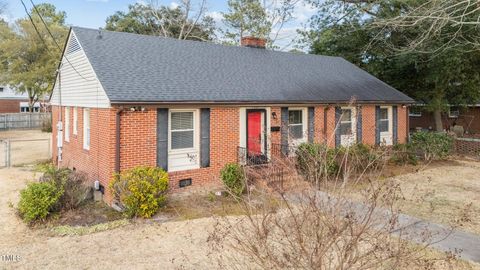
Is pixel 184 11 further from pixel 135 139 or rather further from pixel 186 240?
pixel 186 240

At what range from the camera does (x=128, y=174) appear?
28.5ft

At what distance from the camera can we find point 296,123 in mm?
13844

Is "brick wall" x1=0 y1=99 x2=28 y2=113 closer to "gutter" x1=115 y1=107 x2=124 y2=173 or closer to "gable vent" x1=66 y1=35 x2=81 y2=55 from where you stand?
"gable vent" x1=66 y1=35 x2=81 y2=55

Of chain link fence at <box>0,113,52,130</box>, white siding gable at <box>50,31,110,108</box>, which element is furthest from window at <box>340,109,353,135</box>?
chain link fence at <box>0,113,52,130</box>

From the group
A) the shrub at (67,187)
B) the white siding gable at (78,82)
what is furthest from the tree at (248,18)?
the shrub at (67,187)

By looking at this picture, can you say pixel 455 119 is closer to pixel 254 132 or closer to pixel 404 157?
pixel 404 157

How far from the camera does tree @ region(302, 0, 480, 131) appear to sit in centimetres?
1861

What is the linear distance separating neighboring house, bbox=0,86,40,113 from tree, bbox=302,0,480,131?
39.8 meters

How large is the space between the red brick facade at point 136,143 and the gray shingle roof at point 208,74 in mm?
616

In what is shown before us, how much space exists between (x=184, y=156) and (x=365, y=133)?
891 cm

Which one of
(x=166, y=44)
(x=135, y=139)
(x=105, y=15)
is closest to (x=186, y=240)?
(x=135, y=139)

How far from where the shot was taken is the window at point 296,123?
13664 mm

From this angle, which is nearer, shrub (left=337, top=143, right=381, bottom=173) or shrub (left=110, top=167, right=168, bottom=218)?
shrub (left=337, top=143, right=381, bottom=173)

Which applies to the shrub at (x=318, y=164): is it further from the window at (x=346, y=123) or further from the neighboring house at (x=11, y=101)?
the neighboring house at (x=11, y=101)
